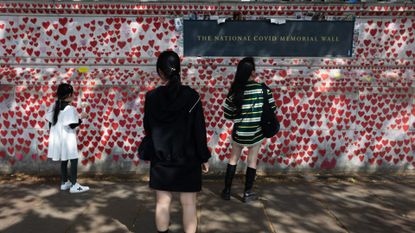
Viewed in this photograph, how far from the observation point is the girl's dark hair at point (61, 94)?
188 inches

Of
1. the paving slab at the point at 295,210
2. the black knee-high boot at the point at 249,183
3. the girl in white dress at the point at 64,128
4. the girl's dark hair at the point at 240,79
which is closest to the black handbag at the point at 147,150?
the girl's dark hair at the point at 240,79

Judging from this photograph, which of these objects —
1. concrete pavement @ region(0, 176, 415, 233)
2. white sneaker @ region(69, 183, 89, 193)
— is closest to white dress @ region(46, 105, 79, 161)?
white sneaker @ region(69, 183, 89, 193)

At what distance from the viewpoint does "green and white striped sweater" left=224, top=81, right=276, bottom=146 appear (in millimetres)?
4398

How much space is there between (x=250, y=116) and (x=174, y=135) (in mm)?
1654

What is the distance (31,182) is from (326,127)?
5.02 metres

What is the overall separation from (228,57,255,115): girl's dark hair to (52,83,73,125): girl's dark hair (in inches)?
89.8

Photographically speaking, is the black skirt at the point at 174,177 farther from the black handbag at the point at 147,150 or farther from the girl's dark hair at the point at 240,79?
the girl's dark hair at the point at 240,79

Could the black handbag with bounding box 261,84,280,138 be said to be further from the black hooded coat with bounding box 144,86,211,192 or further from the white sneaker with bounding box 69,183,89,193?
the white sneaker with bounding box 69,183,89,193

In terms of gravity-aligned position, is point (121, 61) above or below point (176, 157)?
above

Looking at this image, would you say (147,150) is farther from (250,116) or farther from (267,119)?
(267,119)

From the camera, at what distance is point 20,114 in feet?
19.0

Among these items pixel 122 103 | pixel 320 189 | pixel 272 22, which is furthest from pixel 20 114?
pixel 320 189

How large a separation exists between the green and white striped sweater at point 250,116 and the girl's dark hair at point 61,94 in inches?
89.3

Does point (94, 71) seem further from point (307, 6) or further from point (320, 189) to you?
point (320, 189)
